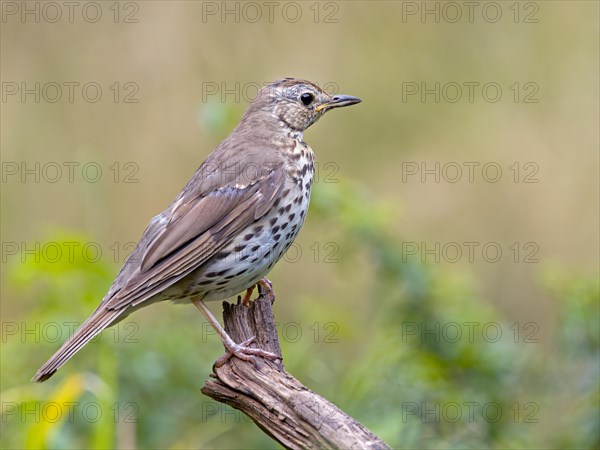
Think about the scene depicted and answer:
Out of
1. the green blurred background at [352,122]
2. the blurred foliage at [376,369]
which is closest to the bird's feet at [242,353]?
the blurred foliage at [376,369]

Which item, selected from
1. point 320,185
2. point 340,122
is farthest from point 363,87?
point 320,185

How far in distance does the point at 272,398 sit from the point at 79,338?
4.25 ft

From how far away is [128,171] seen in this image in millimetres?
10305

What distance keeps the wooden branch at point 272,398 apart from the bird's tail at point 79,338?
0.62 meters

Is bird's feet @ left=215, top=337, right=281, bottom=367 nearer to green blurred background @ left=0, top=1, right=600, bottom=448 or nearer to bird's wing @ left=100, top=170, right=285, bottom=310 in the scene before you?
bird's wing @ left=100, top=170, right=285, bottom=310

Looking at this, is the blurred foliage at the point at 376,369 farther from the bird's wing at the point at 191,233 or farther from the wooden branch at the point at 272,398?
the wooden branch at the point at 272,398

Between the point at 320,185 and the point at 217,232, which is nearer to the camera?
the point at 217,232

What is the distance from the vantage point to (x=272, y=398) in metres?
5.04

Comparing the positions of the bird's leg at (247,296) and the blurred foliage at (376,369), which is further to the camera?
the blurred foliage at (376,369)

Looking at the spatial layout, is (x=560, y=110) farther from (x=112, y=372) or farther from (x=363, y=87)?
(x=112, y=372)

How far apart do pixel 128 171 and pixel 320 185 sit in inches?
126

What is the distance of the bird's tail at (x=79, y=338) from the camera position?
5586mm

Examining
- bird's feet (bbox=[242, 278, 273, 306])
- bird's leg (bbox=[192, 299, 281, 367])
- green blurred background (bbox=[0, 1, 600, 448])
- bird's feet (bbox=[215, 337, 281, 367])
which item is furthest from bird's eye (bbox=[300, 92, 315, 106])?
green blurred background (bbox=[0, 1, 600, 448])

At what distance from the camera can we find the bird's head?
6.95m
